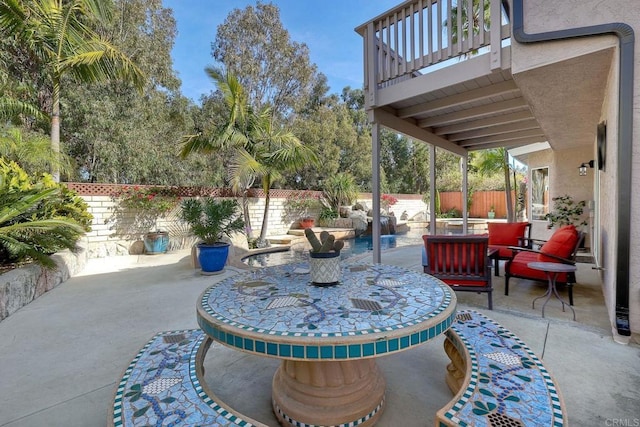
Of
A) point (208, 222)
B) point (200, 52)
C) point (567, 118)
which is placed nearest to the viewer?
point (567, 118)

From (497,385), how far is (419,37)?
3.76m

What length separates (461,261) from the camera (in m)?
3.43

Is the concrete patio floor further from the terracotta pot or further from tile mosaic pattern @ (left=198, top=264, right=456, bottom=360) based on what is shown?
the terracotta pot

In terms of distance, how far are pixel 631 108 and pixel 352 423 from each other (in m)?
2.95

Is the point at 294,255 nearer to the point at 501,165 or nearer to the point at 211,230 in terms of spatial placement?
the point at 211,230

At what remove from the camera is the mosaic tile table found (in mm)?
1238

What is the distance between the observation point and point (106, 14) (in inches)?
239

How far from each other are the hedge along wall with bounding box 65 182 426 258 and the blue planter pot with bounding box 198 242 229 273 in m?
3.41

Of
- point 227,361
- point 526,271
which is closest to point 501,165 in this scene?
point 526,271

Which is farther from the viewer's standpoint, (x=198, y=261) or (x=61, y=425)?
(x=198, y=261)

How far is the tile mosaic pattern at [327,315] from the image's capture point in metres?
1.23

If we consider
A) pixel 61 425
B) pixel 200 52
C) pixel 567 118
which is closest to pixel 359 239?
pixel 567 118

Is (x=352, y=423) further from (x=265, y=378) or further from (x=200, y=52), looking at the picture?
(x=200, y=52)

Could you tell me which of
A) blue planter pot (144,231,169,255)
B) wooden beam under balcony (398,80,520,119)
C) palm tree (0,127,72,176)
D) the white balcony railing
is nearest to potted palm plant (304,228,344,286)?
the white balcony railing
